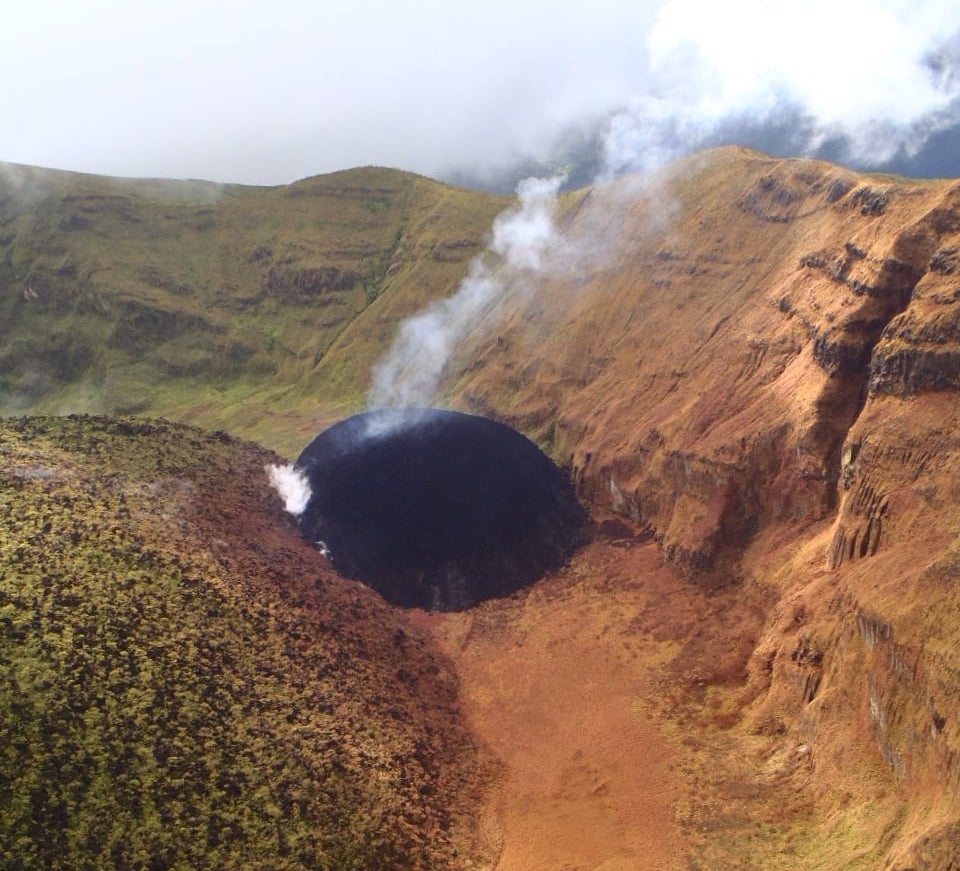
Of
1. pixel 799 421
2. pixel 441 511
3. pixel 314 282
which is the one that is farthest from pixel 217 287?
pixel 799 421

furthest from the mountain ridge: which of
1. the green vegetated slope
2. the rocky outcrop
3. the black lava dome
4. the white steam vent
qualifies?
the rocky outcrop

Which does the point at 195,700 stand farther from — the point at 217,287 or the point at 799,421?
the point at 217,287

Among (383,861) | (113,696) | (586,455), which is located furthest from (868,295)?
(113,696)

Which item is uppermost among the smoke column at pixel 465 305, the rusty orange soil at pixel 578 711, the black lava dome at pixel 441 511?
the smoke column at pixel 465 305

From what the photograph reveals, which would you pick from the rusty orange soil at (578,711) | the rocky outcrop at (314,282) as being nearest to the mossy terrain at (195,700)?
the rusty orange soil at (578,711)

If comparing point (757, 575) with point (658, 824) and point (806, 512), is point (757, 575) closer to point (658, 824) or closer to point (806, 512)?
point (806, 512)

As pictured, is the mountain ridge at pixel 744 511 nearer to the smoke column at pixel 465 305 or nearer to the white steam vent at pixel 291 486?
the smoke column at pixel 465 305
